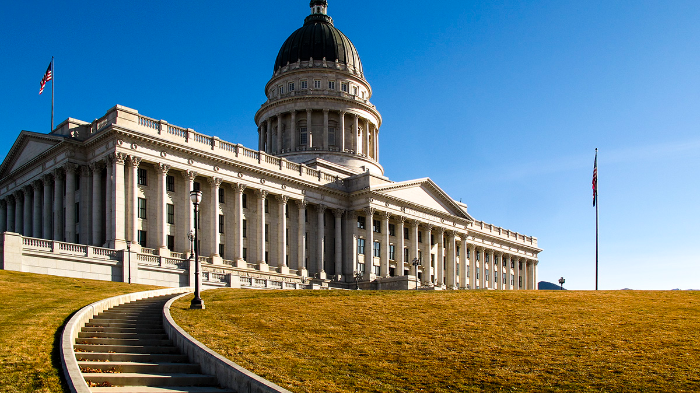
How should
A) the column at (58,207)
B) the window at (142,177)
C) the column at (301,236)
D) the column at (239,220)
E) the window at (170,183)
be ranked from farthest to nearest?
the column at (301,236)
the column at (239,220)
the window at (170,183)
the column at (58,207)
the window at (142,177)

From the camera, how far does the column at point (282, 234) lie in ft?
236

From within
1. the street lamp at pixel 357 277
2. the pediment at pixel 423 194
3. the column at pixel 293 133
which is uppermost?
the column at pixel 293 133

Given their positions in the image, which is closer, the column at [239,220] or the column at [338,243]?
the column at [239,220]

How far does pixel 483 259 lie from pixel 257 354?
9164 cm

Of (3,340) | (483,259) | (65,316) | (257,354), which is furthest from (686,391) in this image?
(483,259)

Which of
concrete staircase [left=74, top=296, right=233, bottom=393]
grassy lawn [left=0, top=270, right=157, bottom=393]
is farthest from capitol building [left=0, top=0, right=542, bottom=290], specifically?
concrete staircase [left=74, top=296, right=233, bottom=393]

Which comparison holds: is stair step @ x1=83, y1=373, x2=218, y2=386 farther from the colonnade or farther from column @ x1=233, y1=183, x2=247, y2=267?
the colonnade

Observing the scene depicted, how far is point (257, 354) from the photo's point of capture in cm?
1995

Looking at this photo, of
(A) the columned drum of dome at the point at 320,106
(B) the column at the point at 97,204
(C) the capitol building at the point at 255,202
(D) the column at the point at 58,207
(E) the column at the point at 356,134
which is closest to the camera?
(C) the capitol building at the point at 255,202

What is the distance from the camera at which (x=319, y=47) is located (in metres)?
105

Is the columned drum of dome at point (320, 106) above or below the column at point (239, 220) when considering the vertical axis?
above

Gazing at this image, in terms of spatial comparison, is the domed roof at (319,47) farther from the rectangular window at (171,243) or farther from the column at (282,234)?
the rectangular window at (171,243)

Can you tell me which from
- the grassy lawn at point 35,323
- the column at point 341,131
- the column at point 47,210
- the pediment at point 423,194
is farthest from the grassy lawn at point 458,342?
the column at point 341,131

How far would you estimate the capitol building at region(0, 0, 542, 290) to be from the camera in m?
57.4
